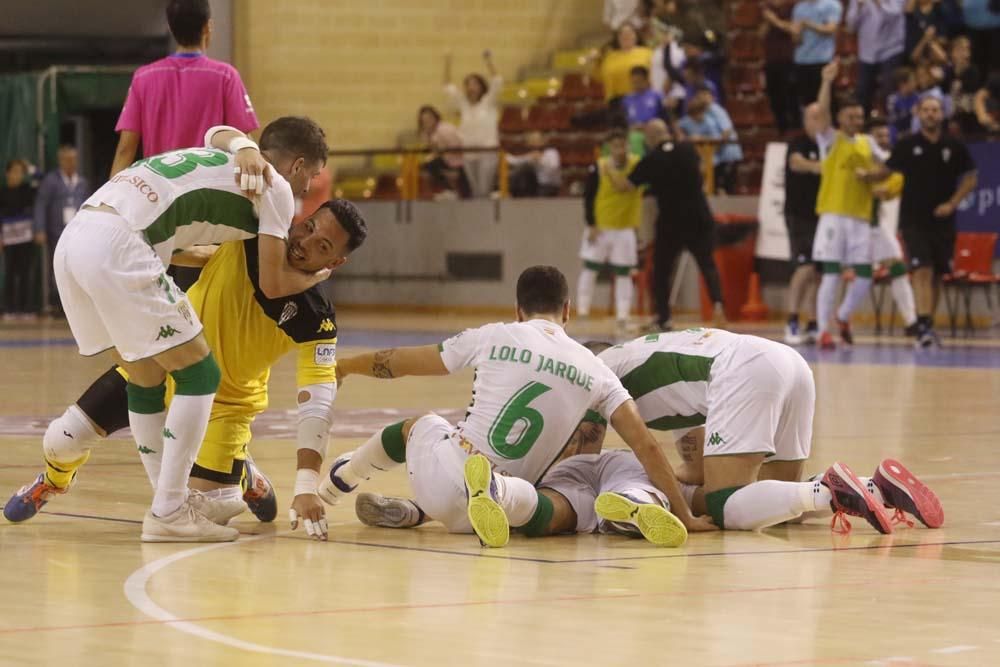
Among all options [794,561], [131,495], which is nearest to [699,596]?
[794,561]

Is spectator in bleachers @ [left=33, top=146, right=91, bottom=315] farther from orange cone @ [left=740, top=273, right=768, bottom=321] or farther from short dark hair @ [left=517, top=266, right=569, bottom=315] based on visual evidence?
short dark hair @ [left=517, top=266, right=569, bottom=315]

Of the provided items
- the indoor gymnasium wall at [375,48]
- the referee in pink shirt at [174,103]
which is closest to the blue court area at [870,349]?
the indoor gymnasium wall at [375,48]

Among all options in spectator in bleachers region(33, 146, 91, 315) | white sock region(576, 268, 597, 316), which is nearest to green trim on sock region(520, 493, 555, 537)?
white sock region(576, 268, 597, 316)

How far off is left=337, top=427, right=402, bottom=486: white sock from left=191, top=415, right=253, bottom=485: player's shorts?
43 centimetres

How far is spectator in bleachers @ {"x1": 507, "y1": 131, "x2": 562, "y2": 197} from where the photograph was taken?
23859 mm

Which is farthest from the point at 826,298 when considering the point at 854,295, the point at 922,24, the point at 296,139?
the point at 296,139

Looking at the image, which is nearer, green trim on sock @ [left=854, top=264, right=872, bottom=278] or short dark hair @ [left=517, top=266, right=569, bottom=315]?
short dark hair @ [left=517, top=266, right=569, bottom=315]

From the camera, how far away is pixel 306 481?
6.27 m

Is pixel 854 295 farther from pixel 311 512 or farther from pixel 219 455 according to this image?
pixel 311 512

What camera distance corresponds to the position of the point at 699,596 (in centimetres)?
521

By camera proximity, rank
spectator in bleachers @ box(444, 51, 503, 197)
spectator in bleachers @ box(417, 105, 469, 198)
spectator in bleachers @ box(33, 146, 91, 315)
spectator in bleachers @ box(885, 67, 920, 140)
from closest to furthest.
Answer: spectator in bleachers @ box(885, 67, 920, 140) < spectator in bleachers @ box(33, 146, 91, 315) < spectator in bleachers @ box(417, 105, 469, 198) < spectator in bleachers @ box(444, 51, 503, 197)

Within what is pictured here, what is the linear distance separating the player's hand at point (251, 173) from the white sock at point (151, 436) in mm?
854

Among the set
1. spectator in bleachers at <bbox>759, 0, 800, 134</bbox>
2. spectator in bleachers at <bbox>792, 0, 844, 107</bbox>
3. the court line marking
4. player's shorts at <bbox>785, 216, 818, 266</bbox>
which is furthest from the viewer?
spectator in bleachers at <bbox>759, 0, 800, 134</bbox>

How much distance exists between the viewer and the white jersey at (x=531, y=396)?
639cm
